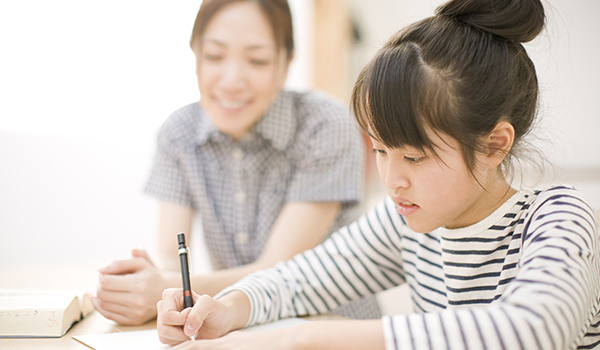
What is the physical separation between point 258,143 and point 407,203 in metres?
0.59

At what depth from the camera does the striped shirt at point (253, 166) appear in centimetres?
112

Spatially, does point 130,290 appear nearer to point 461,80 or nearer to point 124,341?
point 124,341

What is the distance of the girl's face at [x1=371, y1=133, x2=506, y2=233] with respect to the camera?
1.92 ft

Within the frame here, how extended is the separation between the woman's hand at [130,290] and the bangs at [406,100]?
0.42 m

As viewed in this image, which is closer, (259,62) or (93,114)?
(259,62)

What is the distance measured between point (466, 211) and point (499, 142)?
11 cm

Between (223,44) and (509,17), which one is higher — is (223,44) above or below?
above

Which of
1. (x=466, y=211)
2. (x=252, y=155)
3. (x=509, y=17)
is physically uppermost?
(x=509, y=17)

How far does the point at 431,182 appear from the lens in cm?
59

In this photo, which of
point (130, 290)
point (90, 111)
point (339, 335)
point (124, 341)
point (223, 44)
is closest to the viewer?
point (339, 335)

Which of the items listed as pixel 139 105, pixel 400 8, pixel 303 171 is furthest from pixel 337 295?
pixel 400 8

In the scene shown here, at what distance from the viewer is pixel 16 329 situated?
2.11ft

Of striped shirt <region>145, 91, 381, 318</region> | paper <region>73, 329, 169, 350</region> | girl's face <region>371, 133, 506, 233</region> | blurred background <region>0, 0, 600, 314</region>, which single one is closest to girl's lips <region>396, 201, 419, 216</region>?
girl's face <region>371, 133, 506, 233</region>

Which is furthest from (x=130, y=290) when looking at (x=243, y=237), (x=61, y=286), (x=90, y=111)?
(x=90, y=111)
